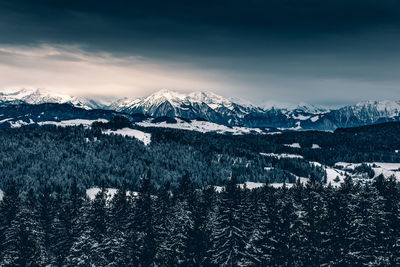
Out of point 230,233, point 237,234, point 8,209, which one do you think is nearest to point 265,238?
point 237,234

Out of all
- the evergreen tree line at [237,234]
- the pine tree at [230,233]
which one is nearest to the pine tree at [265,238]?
the evergreen tree line at [237,234]

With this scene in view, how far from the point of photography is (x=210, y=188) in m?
78.1

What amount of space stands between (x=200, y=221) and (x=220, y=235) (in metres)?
4.34

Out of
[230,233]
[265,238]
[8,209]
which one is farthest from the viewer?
[8,209]

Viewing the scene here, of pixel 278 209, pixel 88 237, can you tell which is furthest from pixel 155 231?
pixel 278 209

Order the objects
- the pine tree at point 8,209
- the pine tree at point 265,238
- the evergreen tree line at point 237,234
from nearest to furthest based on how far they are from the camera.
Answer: the evergreen tree line at point 237,234, the pine tree at point 265,238, the pine tree at point 8,209

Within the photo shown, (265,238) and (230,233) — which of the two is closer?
(230,233)

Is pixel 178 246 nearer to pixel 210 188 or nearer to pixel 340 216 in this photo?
pixel 210 188

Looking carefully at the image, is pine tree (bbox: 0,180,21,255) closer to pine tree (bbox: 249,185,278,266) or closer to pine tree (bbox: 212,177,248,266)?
pine tree (bbox: 212,177,248,266)

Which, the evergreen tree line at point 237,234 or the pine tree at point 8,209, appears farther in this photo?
the pine tree at point 8,209

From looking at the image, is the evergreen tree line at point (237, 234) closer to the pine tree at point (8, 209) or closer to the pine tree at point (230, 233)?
the pine tree at point (230, 233)

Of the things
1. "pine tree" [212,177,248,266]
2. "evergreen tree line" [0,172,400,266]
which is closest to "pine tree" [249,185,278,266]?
"evergreen tree line" [0,172,400,266]

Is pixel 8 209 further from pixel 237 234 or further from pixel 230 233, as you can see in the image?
pixel 237 234

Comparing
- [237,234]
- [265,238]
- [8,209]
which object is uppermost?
[237,234]
